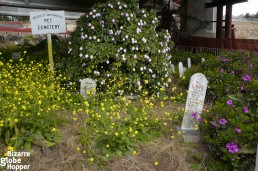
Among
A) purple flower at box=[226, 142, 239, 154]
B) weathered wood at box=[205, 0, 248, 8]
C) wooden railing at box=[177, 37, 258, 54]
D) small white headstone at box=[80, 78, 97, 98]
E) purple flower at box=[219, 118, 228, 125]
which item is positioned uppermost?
weathered wood at box=[205, 0, 248, 8]

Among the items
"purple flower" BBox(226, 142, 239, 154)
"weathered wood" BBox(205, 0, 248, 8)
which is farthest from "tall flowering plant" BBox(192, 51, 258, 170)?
"weathered wood" BBox(205, 0, 248, 8)

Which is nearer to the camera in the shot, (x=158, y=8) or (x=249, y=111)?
(x=249, y=111)

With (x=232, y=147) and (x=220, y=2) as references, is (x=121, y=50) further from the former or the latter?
(x=220, y=2)

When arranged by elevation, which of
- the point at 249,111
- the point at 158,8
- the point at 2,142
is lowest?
the point at 2,142

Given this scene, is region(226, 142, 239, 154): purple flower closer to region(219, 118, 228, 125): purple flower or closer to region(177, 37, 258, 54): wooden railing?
→ region(219, 118, 228, 125): purple flower

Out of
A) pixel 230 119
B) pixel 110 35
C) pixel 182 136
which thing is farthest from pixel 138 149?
pixel 110 35

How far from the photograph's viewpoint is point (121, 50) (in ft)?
17.4

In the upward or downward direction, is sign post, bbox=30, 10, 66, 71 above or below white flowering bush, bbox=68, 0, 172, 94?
above

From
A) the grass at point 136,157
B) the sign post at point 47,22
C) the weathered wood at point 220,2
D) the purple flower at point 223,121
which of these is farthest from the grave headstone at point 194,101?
the weathered wood at point 220,2

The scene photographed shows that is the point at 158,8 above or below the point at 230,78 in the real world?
above

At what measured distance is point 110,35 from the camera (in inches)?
212

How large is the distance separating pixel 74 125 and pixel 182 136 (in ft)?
4.84

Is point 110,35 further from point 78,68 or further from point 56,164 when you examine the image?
point 56,164

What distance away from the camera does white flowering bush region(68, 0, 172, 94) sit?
518 centimetres
